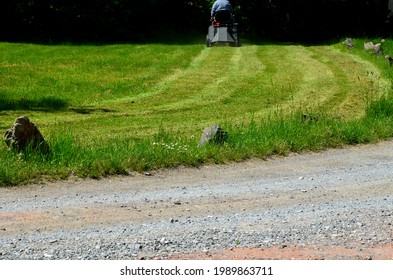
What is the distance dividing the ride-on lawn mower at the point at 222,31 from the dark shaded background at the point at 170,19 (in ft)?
10.3

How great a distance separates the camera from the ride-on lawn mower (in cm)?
2447

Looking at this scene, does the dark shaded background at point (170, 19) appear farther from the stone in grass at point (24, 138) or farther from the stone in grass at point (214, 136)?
the stone in grass at point (24, 138)

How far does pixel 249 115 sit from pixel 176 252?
8.47m

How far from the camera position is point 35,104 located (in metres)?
15.1

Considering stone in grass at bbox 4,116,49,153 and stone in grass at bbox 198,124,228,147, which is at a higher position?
stone in grass at bbox 4,116,49,153

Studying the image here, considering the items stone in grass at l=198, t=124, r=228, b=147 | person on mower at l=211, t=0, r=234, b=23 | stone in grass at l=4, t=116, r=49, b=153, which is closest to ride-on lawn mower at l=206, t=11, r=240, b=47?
person on mower at l=211, t=0, r=234, b=23

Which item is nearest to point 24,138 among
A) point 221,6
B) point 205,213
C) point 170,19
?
point 205,213

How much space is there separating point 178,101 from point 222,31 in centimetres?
969

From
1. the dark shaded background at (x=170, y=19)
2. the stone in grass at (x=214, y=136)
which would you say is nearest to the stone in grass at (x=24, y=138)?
the stone in grass at (x=214, y=136)

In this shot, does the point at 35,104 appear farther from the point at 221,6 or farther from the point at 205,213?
the point at 221,6

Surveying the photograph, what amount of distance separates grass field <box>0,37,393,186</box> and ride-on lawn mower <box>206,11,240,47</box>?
604 mm

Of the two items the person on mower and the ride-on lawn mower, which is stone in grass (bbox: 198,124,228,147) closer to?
the person on mower

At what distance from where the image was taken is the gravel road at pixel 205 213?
6016 millimetres

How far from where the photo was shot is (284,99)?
16.0 m
